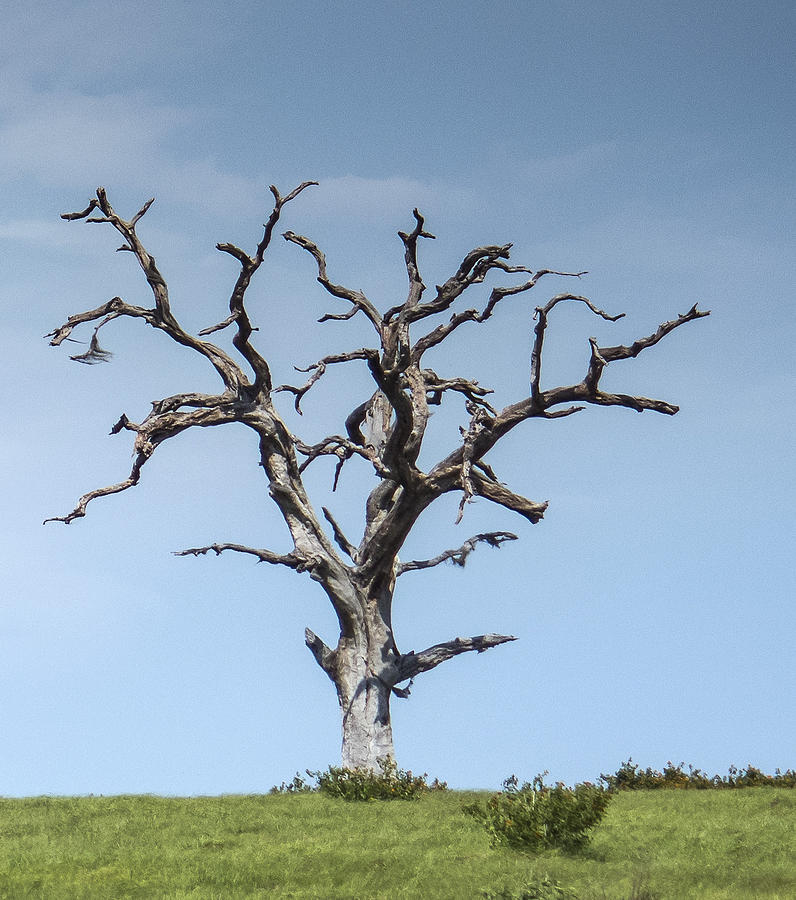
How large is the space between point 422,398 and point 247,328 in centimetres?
480

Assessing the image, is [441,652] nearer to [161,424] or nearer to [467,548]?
[467,548]

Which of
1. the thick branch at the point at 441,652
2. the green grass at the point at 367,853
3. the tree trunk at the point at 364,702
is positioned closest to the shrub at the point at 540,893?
the green grass at the point at 367,853

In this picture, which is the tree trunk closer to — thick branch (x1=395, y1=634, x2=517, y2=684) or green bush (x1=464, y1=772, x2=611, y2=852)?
thick branch (x1=395, y1=634, x2=517, y2=684)

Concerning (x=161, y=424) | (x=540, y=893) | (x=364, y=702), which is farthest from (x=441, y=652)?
(x=540, y=893)

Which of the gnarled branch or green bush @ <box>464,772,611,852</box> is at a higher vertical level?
the gnarled branch

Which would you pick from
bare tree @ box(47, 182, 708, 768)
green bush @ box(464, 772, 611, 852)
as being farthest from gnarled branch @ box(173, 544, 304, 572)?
green bush @ box(464, 772, 611, 852)

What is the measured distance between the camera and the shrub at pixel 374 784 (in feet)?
71.4

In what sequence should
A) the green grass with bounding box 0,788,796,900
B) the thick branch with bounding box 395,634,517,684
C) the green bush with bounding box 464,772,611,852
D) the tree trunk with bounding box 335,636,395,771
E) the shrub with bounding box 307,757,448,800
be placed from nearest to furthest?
the green grass with bounding box 0,788,796,900 → the green bush with bounding box 464,772,611,852 → the shrub with bounding box 307,757,448,800 → the tree trunk with bounding box 335,636,395,771 → the thick branch with bounding box 395,634,517,684

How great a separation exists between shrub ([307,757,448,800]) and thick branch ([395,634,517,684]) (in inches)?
86.3

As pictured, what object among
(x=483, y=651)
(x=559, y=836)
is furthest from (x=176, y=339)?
(x=559, y=836)

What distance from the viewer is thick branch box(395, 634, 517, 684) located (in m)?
25.2

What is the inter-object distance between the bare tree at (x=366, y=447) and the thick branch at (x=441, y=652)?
0.9 inches

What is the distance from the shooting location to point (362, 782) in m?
22.2

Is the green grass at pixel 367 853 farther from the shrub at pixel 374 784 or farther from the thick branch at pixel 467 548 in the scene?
the thick branch at pixel 467 548
